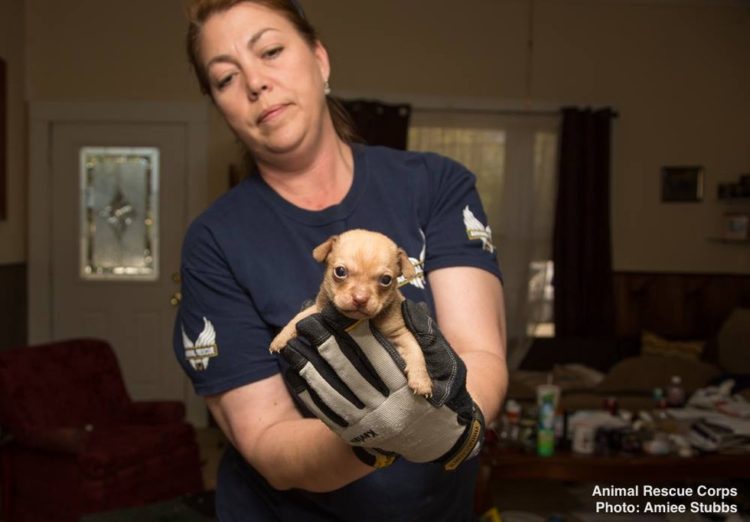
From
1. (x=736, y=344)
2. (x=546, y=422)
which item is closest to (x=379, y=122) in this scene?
(x=546, y=422)

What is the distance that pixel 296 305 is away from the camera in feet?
4.02

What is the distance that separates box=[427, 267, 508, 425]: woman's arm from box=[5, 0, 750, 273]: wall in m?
4.87

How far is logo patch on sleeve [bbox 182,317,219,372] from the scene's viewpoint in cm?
124

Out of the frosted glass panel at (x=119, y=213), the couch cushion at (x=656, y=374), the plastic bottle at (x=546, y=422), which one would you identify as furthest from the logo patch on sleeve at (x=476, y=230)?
the frosted glass panel at (x=119, y=213)

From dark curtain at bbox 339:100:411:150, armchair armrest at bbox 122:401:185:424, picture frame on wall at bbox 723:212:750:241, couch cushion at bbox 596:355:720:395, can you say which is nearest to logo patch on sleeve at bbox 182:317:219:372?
armchair armrest at bbox 122:401:185:424

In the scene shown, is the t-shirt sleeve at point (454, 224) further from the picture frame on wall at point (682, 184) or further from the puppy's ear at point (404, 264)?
the picture frame on wall at point (682, 184)

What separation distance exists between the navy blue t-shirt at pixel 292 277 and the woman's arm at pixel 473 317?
0.9 inches

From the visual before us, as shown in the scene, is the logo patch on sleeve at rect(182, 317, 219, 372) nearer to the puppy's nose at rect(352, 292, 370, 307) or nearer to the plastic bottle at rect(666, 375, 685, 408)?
the puppy's nose at rect(352, 292, 370, 307)

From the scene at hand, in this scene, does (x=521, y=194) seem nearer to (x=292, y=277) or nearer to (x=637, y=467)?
(x=637, y=467)

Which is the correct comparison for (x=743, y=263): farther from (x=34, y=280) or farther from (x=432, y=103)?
(x=34, y=280)

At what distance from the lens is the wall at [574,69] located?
19.1 feet

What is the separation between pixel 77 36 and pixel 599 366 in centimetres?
528

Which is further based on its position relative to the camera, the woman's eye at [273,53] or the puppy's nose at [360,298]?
the woman's eye at [273,53]

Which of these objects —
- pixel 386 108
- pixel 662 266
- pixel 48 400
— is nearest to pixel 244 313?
pixel 48 400
